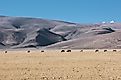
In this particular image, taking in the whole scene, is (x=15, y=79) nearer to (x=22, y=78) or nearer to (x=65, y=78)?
(x=22, y=78)

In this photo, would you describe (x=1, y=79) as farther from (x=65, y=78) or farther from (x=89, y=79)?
(x=89, y=79)

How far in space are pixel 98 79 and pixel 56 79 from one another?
2.95 metres

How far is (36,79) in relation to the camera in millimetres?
25547

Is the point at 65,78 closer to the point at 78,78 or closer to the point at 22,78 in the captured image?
the point at 78,78

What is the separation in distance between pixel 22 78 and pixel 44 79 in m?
1.89

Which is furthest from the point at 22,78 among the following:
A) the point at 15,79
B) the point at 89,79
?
the point at 89,79

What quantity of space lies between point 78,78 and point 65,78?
0.94 metres

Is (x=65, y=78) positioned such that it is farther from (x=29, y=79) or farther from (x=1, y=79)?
(x=1, y=79)

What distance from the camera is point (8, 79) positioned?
84.6 ft

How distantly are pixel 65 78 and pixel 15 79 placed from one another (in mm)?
3607

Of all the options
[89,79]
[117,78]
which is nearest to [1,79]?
[89,79]

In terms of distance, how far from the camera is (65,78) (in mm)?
25891

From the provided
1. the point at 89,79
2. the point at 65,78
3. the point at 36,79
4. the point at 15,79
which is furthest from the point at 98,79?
the point at 15,79

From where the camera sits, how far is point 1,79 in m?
25.9
